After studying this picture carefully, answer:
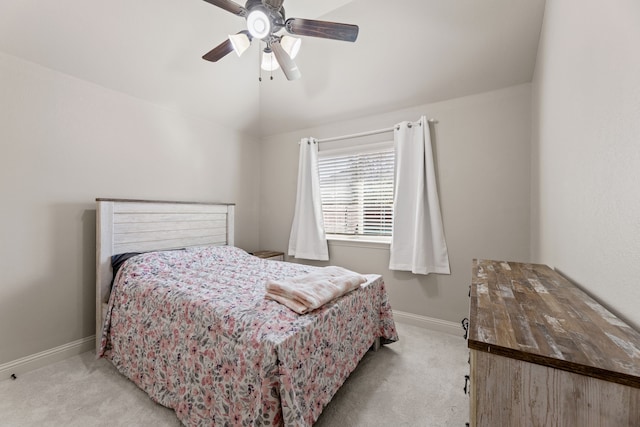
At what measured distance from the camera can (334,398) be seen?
1.73 m

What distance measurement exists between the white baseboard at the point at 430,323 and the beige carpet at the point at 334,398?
398 mm

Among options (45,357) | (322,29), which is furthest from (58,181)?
(322,29)

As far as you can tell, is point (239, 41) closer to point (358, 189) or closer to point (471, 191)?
point (358, 189)

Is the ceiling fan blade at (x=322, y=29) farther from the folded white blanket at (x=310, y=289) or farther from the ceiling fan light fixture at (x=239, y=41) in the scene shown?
the folded white blanket at (x=310, y=289)

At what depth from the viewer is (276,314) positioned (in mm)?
1438

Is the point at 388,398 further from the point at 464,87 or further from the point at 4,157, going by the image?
the point at 4,157

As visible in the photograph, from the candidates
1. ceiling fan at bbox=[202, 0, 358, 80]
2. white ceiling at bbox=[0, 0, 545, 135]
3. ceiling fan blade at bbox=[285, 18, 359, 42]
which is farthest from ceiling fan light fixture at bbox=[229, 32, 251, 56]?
white ceiling at bbox=[0, 0, 545, 135]

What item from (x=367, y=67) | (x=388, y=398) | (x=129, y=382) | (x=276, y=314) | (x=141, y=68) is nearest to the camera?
(x=276, y=314)

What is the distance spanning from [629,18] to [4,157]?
345 centimetres

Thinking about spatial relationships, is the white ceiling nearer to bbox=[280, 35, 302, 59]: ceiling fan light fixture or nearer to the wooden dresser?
bbox=[280, 35, 302, 59]: ceiling fan light fixture

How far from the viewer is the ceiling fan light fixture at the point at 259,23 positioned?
156 cm

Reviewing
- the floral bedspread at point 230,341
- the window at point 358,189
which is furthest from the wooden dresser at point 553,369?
the window at point 358,189

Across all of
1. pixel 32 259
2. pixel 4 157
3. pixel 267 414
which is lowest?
pixel 267 414

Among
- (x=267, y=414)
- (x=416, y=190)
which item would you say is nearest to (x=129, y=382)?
(x=267, y=414)
